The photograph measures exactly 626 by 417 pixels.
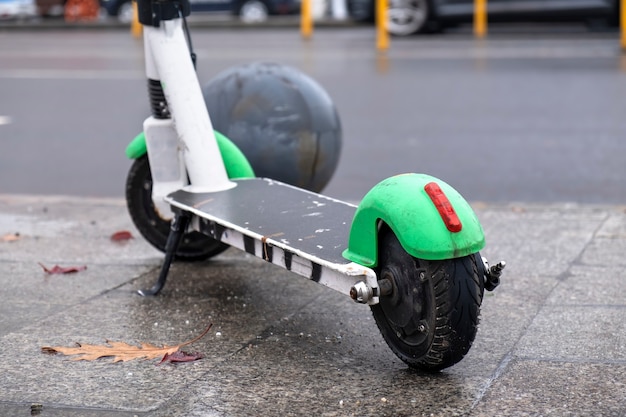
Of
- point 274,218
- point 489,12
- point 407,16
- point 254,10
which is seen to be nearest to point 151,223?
point 274,218

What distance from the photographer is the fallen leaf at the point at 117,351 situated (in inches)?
150

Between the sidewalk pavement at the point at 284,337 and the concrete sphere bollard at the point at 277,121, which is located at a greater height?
the concrete sphere bollard at the point at 277,121

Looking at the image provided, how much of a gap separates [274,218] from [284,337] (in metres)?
0.51

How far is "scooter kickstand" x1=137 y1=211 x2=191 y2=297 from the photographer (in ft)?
15.1

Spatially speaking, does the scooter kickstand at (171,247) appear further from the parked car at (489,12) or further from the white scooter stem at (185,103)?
the parked car at (489,12)

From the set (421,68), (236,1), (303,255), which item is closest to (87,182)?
(303,255)

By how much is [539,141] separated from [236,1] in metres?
19.1

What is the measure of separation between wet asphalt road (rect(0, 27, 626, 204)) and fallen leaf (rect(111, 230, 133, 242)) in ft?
5.64

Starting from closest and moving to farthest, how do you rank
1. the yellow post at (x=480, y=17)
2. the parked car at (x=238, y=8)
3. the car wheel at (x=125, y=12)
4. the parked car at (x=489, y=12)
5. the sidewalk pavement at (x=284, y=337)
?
the sidewalk pavement at (x=284, y=337) → the parked car at (x=489, y=12) → the yellow post at (x=480, y=17) → the parked car at (x=238, y=8) → the car wheel at (x=125, y=12)

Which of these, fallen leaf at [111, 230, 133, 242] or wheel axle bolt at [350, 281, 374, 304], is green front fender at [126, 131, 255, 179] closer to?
fallen leaf at [111, 230, 133, 242]

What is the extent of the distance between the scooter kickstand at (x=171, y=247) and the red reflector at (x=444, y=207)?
4.60ft

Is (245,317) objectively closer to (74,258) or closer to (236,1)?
(74,258)

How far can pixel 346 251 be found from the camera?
12.3 ft

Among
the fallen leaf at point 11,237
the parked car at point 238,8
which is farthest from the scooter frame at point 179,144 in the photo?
the parked car at point 238,8
